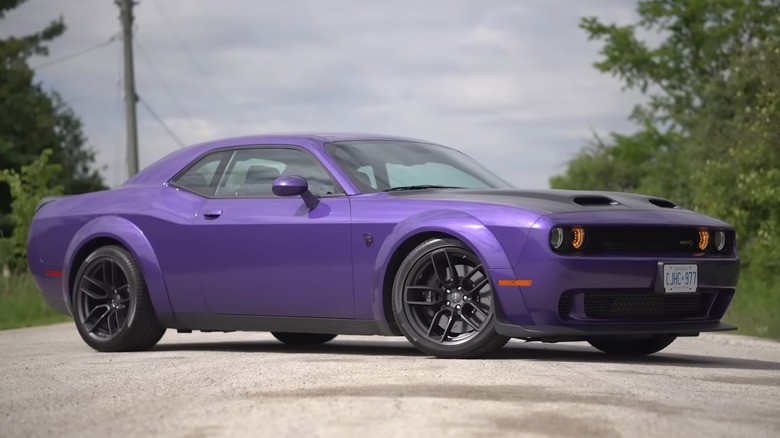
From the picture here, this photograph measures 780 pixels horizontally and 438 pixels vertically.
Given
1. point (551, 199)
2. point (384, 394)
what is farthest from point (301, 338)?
point (384, 394)

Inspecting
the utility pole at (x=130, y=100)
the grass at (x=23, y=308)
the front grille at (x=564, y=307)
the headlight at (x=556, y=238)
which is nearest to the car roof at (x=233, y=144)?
the headlight at (x=556, y=238)

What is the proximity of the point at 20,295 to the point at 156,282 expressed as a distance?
33.7 feet

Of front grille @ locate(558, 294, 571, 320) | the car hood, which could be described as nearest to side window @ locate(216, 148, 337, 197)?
the car hood

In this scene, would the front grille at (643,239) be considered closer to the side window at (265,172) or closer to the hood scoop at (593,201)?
the hood scoop at (593,201)

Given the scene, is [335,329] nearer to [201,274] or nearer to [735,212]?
[201,274]

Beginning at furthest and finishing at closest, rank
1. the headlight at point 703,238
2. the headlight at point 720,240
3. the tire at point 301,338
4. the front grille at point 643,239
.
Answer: the tire at point 301,338, the headlight at point 720,240, the headlight at point 703,238, the front grille at point 643,239

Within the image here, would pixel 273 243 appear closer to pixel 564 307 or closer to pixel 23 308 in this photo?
pixel 564 307

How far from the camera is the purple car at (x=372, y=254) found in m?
7.89

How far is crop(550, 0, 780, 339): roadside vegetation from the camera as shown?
2406 cm

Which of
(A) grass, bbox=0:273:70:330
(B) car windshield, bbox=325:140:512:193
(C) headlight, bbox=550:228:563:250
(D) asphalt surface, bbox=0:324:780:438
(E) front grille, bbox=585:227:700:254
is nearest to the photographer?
(D) asphalt surface, bbox=0:324:780:438

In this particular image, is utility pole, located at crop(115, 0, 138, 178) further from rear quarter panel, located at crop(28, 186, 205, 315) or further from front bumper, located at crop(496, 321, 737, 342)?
front bumper, located at crop(496, 321, 737, 342)

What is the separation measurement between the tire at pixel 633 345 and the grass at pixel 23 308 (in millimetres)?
8639

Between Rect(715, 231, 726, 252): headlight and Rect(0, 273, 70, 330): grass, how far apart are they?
963 centimetres

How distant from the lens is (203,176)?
9.75m
